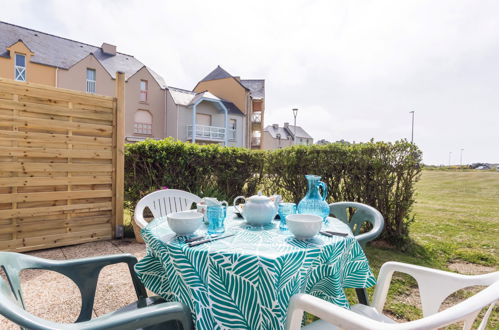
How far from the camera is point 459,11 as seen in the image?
354cm

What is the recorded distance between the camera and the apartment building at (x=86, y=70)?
13594 millimetres

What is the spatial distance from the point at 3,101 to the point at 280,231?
367 centimetres

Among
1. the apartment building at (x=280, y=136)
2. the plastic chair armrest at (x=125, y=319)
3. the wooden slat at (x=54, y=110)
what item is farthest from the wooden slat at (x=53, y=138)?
the apartment building at (x=280, y=136)

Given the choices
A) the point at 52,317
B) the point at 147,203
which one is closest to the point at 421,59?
the point at 147,203

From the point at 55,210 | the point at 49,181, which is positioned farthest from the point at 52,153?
the point at 55,210

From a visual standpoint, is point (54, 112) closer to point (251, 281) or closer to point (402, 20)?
point (251, 281)

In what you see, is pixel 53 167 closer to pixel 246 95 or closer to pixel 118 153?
pixel 118 153

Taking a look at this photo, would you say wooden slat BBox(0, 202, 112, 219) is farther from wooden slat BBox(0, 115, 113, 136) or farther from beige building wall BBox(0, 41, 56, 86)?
beige building wall BBox(0, 41, 56, 86)

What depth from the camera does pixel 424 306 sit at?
1.35m

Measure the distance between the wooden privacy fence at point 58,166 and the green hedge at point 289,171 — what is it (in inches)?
19.9

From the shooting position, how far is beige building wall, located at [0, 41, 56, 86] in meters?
13.3

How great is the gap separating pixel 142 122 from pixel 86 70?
4048mm

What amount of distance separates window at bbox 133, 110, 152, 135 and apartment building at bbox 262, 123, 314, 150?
1537 cm

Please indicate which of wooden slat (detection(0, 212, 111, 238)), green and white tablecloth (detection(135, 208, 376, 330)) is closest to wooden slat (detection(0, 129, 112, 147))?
wooden slat (detection(0, 212, 111, 238))
